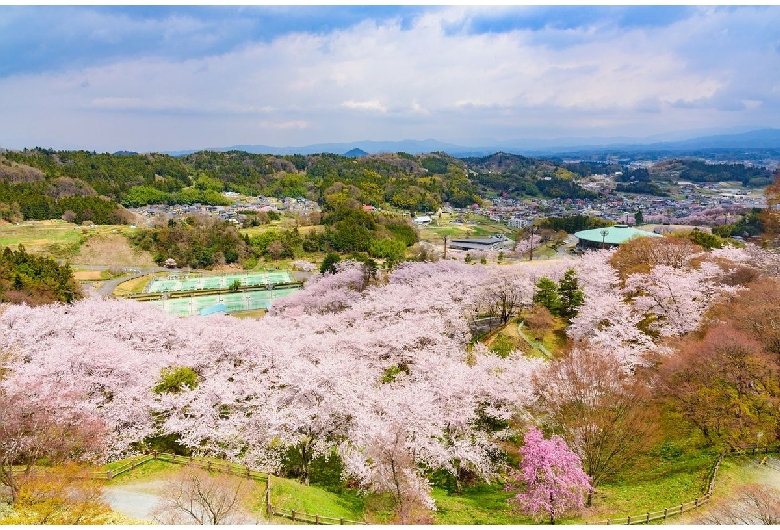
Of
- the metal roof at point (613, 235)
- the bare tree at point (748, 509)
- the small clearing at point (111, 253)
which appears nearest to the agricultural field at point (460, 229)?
the metal roof at point (613, 235)

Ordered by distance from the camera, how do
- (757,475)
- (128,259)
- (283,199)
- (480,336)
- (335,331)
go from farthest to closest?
(283,199), (128,259), (480,336), (335,331), (757,475)

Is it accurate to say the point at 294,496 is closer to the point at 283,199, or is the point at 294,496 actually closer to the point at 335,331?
the point at 335,331

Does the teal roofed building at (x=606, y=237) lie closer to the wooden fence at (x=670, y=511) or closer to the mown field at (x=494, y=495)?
the mown field at (x=494, y=495)

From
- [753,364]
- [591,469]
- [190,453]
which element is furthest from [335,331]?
[753,364]

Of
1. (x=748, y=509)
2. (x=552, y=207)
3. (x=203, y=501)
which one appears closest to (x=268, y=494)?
(x=203, y=501)

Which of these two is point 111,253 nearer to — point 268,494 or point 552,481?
point 268,494

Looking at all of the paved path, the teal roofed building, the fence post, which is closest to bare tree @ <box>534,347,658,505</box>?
the fence post

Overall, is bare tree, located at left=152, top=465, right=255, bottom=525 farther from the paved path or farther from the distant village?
the distant village
